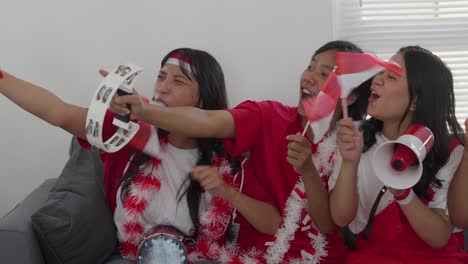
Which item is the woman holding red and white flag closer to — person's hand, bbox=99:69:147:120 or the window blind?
person's hand, bbox=99:69:147:120

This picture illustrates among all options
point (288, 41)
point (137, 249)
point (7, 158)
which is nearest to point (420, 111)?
point (288, 41)

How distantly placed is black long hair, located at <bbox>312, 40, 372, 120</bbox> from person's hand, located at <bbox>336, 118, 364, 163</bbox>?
34 cm

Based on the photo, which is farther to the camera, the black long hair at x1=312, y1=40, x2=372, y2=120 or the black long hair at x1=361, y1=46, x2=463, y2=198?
the black long hair at x1=312, y1=40, x2=372, y2=120

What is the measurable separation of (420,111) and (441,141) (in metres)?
0.11

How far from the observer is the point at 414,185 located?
1.56 metres

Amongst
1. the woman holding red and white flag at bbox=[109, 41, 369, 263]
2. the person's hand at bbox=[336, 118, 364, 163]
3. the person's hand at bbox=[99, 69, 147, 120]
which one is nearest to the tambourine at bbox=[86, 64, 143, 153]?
the person's hand at bbox=[99, 69, 147, 120]

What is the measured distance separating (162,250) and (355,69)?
29.5 inches

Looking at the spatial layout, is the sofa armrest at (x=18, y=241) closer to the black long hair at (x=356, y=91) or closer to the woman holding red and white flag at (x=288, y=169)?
the woman holding red and white flag at (x=288, y=169)

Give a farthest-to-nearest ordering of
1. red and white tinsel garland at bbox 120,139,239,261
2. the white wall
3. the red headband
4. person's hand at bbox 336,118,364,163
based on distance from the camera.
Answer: the white wall
the red headband
red and white tinsel garland at bbox 120,139,239,261
person's hand at bbox 336,118,364,163

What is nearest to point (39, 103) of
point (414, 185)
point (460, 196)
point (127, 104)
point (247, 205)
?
point (127, 104)

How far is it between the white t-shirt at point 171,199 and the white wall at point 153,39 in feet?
1.64

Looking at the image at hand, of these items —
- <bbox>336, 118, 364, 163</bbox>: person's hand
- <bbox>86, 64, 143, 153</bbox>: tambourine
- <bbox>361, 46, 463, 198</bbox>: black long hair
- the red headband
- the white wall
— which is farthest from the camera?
the white wall

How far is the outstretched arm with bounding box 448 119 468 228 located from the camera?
152cm

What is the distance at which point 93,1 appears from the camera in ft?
6.94
